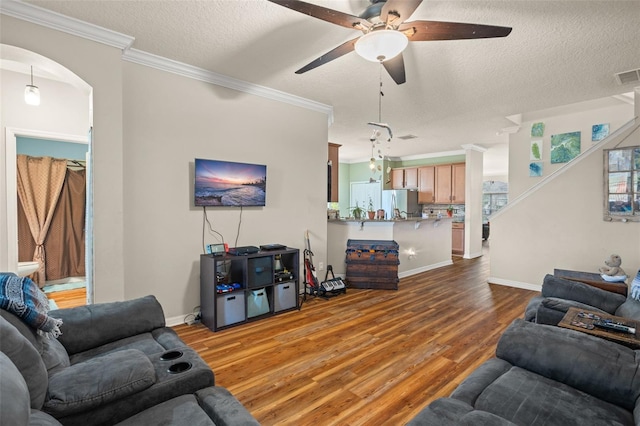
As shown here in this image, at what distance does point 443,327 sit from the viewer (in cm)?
Answer: 330

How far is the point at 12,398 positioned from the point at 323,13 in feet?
7.10

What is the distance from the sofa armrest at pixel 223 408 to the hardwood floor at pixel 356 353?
63 cm

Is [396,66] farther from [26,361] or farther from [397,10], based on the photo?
[26,361]

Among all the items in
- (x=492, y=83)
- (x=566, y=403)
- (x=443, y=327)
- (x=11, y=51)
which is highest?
(x=492, y=83)

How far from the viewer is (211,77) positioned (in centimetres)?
345

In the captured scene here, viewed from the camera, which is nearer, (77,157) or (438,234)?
(77,157)

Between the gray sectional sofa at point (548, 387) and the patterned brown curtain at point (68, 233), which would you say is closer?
the gray sectional sofa at point (548, 387)

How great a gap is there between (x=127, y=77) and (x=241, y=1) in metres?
1.50

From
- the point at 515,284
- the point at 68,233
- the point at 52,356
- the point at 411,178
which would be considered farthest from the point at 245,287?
the point at 411,178

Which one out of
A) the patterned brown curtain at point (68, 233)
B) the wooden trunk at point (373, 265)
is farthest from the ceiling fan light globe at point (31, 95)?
the wooden trunk at point (373, 265)

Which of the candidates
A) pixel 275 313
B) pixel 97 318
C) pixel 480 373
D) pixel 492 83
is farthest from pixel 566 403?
pixel 492 83

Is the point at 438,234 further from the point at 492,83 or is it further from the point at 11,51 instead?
the point at 11,51

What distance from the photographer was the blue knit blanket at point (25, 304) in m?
1.45

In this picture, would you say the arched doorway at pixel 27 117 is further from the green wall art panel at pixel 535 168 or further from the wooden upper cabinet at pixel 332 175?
the green wall art panel at pixel 535 168
